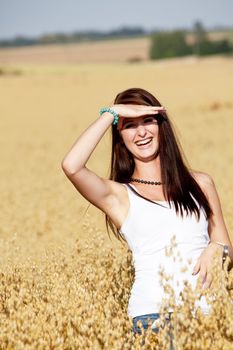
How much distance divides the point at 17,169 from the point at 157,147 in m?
14.1

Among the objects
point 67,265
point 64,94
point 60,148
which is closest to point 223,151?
point 60,148

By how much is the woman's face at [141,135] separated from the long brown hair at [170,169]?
0.15 feet

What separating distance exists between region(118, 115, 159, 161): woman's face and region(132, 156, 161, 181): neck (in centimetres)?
3

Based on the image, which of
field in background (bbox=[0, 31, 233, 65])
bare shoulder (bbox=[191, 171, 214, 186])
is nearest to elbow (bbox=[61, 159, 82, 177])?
bare shoulder (bbox=[191, 171, 214, 186])

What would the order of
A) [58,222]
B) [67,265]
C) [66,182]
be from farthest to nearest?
[66,182], [58,222], [67,265]

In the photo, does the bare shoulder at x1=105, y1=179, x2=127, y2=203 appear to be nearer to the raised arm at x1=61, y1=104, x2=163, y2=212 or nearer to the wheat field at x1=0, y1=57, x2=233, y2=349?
the raised arm at x1=61, y1=104, x2=163, y2=212

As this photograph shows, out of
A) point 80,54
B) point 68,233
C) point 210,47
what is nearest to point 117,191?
point 68,233

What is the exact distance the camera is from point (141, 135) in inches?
158

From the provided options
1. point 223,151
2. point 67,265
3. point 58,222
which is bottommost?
point 67,265

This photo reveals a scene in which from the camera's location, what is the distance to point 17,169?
59.0ft

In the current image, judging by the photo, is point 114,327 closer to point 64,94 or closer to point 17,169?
point 17,169

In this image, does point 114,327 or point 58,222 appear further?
point 58,222

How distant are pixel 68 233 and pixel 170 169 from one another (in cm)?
484

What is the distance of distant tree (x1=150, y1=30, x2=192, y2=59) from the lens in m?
95.5
